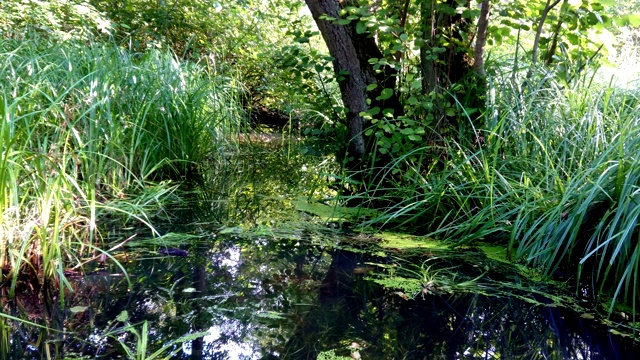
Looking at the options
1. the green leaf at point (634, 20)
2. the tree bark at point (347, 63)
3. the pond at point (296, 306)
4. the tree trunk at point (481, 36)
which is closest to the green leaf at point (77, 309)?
the pond at point (296, 306)

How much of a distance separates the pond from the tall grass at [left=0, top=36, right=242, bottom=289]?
0.16 metres

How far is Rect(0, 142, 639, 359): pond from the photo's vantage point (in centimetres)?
153

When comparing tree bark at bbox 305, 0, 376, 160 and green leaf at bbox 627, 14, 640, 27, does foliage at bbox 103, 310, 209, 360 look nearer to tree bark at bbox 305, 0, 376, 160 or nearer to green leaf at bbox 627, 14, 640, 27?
tree bark at bbox 305, 0, 376, 160

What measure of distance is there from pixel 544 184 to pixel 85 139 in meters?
2.22

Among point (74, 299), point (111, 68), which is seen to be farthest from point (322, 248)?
point (111, 68)

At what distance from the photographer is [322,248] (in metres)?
2.42

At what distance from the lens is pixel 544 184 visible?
252cm

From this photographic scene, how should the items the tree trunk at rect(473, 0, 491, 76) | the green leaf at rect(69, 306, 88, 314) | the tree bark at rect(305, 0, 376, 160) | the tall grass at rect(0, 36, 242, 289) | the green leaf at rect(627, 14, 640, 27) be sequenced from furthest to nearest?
the tree bark at rect(305, 0, 376, 160), the tree trunk at rect(473, 0, 491, 76), the green leaf at rect(627, 14, 640, 27), the tall grass at rect(0, 36, 242, 289), the green leaf at rect(69, 306, 88, 314)

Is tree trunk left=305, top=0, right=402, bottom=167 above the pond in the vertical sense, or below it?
above

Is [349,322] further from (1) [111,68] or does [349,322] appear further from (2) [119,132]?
(1) [111,68]

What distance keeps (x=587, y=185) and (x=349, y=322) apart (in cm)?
112

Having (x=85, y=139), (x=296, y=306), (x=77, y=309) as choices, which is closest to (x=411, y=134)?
(x=296, y=306)

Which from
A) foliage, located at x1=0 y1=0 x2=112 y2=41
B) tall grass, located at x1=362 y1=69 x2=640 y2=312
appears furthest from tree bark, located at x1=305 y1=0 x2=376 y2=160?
foliage, located at x1=0 y1=0 x2=112 y2=41

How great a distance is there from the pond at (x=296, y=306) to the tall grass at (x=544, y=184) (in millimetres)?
163
